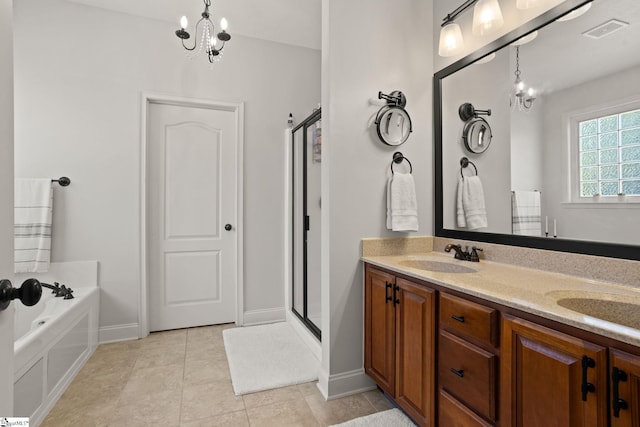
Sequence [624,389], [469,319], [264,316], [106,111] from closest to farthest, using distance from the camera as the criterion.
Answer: [624,389] < [469,319] < [106,111] < [264,316]

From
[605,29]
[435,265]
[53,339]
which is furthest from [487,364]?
[53,339]

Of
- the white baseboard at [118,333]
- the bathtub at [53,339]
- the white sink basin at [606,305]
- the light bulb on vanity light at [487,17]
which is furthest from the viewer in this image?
the white baseboard at [118,333]

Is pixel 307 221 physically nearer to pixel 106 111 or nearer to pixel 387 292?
pixel 387 292

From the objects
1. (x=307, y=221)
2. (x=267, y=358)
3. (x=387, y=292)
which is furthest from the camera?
(x=307, y=221)

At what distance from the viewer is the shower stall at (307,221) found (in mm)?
2547

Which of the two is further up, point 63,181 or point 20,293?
point 63,181

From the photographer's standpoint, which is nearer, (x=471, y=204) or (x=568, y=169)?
(x=568, y=169)

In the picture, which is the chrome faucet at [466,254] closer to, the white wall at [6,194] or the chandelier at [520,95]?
the chandelier at [520,95]

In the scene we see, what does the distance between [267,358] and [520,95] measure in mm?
2422

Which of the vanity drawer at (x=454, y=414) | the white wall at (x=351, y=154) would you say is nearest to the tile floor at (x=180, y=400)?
the white wall at (x=351, y=154)

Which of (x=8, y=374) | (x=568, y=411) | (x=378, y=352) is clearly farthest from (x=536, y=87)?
(x=8, y=374)

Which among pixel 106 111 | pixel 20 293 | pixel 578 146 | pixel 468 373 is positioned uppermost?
pixel 106 111

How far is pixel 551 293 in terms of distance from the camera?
1.15 m

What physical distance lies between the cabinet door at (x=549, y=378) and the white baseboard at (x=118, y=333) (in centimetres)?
287
